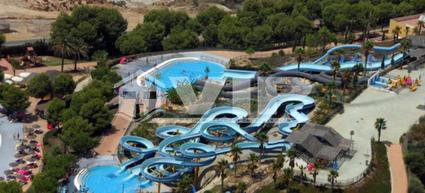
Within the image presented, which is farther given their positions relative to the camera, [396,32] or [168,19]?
[168,19]

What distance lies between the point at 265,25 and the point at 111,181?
4062 cm

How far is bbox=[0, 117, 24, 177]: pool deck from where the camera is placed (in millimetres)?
51581

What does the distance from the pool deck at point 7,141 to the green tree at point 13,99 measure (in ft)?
5.09

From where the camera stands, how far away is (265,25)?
3268 inches

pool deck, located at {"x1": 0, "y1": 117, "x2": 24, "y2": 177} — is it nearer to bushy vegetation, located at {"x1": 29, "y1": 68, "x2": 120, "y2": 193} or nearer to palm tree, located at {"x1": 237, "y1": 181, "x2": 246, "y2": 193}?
bushy vegetation, located at {"x1": 29, "y1": 68, "x2": 120, "y2": 193}

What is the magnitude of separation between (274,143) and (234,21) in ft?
114

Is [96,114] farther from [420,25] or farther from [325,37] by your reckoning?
[420,25]

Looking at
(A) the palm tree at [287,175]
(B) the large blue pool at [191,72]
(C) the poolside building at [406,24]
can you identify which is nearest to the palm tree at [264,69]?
(B) the large blue pool at [191,72]

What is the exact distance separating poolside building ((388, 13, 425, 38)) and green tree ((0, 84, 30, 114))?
162ft

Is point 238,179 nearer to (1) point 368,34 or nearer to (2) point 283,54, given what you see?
(2) point 283,54

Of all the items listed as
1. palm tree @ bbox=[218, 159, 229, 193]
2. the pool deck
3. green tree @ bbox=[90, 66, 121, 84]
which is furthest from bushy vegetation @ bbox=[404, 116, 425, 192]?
the pool deck

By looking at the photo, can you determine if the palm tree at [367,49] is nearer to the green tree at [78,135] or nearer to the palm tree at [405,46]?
the palm tree at [405,46]

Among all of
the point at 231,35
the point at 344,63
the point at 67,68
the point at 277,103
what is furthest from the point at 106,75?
the point at 344,63

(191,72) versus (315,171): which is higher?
(191,72)
